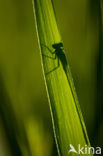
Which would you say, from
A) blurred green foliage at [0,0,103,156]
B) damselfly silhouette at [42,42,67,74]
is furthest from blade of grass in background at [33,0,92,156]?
blurred green foliage at [0,0,103,156]

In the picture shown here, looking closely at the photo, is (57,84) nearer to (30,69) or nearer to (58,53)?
(58,53)

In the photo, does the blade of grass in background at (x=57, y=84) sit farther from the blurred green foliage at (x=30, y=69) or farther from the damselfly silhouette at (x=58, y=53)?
the blurred green foliage at (x=30, y=69)

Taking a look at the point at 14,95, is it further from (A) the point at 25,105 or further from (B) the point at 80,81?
(B) the point at 80,81

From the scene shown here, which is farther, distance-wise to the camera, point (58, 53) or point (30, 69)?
point (30, 69)

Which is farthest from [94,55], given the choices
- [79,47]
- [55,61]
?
[55,61]

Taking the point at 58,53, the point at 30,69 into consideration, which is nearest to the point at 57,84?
the point at 58,53

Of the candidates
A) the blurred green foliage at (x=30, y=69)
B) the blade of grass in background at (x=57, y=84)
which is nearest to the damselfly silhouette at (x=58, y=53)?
the blade of grass in background at (x=57, y=84)

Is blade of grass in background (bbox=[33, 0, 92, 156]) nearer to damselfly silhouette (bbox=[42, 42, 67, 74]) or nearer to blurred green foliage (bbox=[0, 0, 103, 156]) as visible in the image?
damselfly silhouette (bbox=[42, 42, 67, 74])
